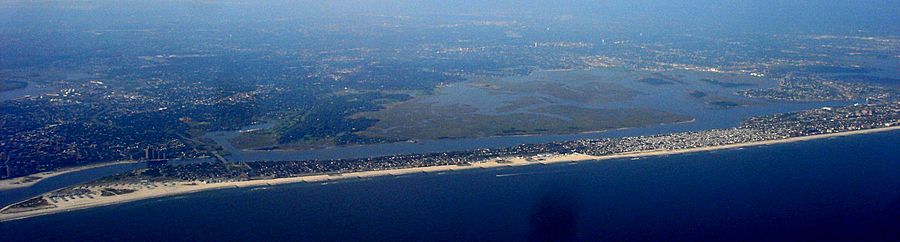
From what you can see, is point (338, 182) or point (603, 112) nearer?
point (338, 182)

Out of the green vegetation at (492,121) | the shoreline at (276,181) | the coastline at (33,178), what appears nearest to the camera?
the shoreline at (276,181)

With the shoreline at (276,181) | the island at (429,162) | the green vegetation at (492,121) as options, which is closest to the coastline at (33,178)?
the island at (429,162)

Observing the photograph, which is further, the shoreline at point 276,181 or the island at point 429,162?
the island at point 429,162

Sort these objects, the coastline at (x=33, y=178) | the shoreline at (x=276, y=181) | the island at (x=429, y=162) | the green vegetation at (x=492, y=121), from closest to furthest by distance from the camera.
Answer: the shoreline at (x=276, y=181) < the island at (x=429, y=162) < the coastline at (x=33, y=178) < the green vegetation at (x=492, y=121)

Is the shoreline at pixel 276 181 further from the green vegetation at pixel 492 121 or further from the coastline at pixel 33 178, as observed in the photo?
the green vegetation at pixel 492 121

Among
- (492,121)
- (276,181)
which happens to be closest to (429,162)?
(276,181)

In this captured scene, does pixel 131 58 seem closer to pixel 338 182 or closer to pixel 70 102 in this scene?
pixel 70 102

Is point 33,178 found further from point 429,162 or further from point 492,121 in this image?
point 492,121

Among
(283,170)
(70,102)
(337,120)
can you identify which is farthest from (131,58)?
(283,170)

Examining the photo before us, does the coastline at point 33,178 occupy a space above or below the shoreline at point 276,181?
above
